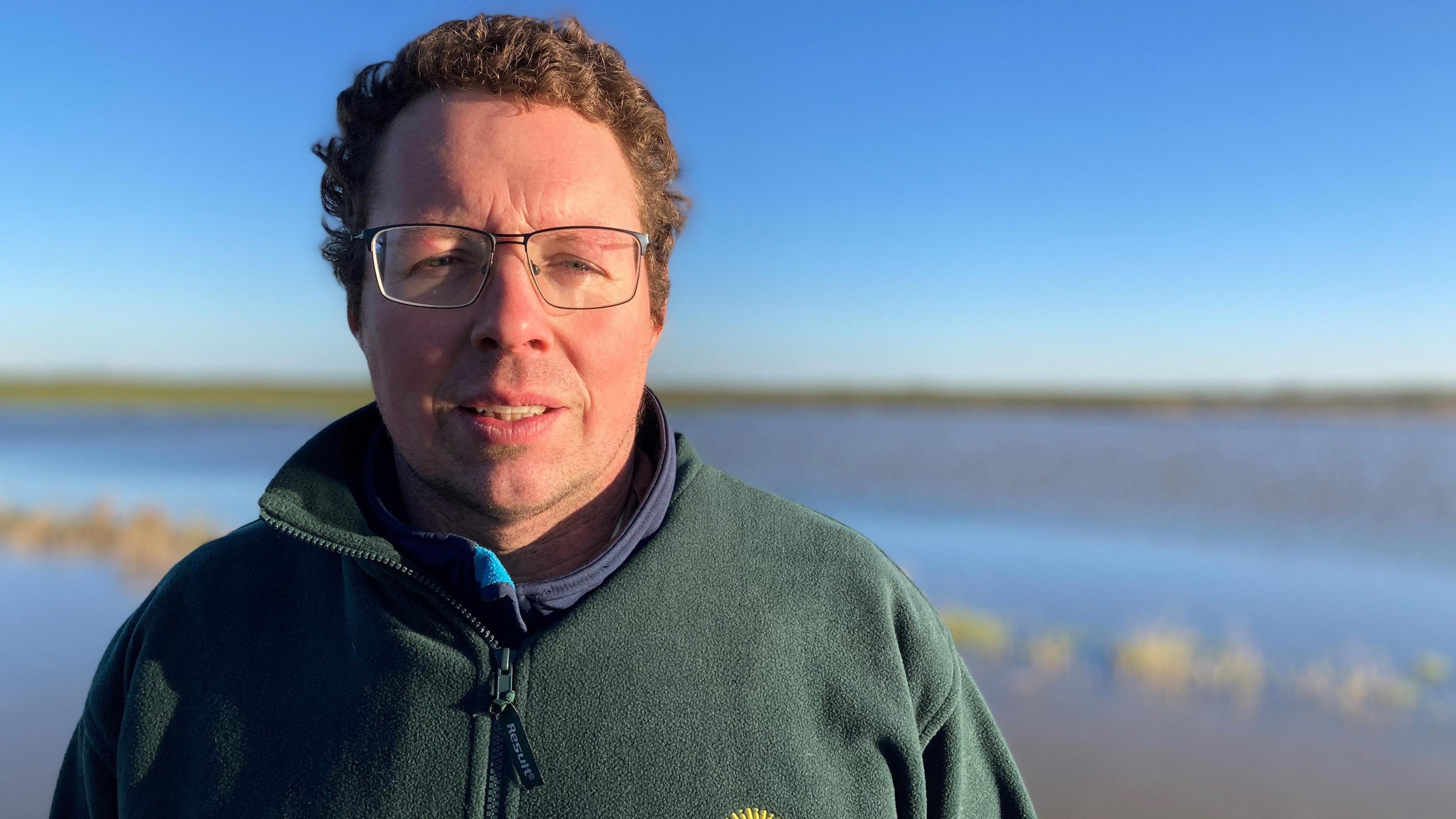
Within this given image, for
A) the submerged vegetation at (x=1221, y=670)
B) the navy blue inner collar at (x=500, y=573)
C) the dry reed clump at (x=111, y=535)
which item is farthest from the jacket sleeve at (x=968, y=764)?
the dry reed clump at (x=111, y=535)

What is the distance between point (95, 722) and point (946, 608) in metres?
8.99

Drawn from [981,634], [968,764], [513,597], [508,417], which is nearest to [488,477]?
[508,417]

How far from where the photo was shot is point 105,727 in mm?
1771

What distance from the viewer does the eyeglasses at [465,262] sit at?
1.75 meters

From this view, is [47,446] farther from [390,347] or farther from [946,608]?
[390,347]

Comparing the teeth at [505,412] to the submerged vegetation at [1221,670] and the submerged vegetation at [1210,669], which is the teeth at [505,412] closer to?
the submerged vegetation at [1210,669]

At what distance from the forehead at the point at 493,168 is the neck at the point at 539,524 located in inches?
21.7

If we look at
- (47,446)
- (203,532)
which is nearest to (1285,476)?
(203,532)

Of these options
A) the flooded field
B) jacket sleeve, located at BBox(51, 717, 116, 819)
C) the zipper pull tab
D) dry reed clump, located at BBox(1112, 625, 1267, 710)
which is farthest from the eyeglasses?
dry reed clump, located at BBox(1112, 625, 1267, 710)

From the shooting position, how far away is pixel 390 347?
1764 millimetres

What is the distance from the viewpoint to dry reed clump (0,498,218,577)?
1148cm

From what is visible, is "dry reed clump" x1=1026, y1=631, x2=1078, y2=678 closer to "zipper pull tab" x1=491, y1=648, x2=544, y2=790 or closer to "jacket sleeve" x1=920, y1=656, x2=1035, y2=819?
"jacket sleeve" x1=920, y1=656, x2=1035, y2=819

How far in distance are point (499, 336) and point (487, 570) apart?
47 cm

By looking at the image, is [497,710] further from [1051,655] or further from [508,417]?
[1051,655]
